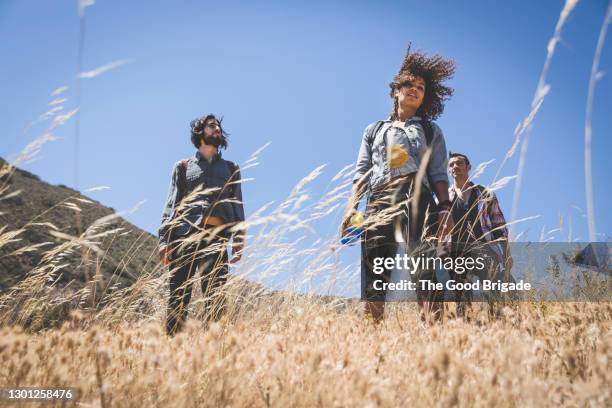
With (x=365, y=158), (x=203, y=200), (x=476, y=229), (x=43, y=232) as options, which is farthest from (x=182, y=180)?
(x=43, y=232)

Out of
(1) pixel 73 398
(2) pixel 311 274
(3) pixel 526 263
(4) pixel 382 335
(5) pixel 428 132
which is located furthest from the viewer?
(3) pixel 526 263

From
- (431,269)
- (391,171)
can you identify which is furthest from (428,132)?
(431,269)

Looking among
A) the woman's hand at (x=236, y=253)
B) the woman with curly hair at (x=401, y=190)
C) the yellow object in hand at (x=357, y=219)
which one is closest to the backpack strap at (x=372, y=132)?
the woman with curly hair at (x=401, y=190)

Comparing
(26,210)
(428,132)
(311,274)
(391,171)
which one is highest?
(26,210)

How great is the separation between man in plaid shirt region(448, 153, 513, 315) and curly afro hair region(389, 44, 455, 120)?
2.64ft

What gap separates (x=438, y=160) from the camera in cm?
303

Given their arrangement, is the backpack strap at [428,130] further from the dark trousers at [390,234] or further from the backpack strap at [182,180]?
the backpack strap at [182,180]

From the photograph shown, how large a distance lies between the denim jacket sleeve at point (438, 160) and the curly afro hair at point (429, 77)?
48cm

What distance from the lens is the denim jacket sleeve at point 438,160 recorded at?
2.99m

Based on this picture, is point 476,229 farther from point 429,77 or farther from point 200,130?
point 200,130

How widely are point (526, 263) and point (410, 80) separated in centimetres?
210

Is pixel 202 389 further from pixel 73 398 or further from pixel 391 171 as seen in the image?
pixel 391 171

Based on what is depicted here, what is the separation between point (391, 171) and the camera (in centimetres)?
292

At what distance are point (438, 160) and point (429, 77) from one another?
1062mm
